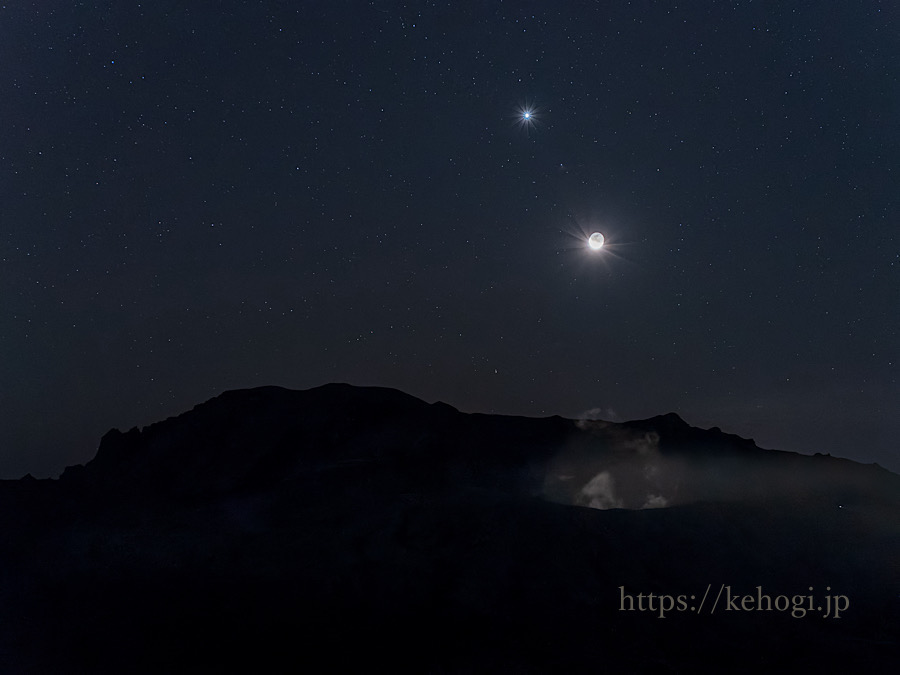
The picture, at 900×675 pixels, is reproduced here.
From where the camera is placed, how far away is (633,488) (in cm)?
6712

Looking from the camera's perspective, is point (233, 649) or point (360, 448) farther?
point (360, 448)

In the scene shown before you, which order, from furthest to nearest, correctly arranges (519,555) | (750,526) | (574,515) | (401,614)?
(750,526)
(574,515)
(519,555)
(401,614)

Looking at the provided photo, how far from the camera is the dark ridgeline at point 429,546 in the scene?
4416 centimetres

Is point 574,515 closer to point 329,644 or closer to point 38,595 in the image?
point 329,644

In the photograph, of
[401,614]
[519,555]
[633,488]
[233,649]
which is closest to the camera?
[233,649]

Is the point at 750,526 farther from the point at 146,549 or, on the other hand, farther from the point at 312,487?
the point at 146,549

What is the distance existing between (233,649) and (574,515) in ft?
91.5

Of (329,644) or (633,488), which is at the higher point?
(633,488)

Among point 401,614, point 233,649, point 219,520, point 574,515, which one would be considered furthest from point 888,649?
point 219,520

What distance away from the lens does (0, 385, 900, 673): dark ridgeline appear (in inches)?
1738

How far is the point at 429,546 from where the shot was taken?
53562mm

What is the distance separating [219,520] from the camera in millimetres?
56875

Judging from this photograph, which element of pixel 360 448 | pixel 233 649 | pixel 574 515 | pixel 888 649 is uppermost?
pixel 360 448

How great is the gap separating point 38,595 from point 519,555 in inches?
1403
